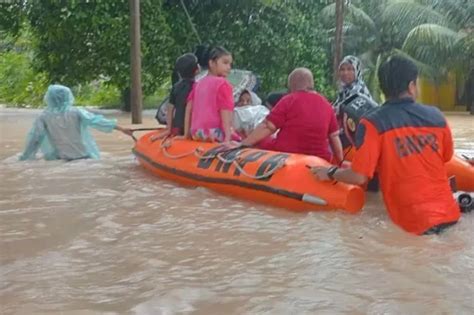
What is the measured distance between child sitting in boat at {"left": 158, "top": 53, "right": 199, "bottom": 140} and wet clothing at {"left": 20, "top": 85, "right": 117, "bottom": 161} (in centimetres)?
73

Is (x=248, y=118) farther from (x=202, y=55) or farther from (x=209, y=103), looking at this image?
(x=202, y=55)

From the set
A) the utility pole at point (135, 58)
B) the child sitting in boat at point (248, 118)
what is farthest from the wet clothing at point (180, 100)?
the utility pole at point (135, 58)

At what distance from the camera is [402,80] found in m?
4.28

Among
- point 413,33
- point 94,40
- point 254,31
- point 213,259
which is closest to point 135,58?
point 94,40

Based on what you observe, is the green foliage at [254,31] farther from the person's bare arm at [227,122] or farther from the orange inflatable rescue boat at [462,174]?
the orange inflatable rescue boat at [462,174]

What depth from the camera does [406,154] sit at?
4.25 meters

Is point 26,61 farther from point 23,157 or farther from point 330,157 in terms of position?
point 330,157

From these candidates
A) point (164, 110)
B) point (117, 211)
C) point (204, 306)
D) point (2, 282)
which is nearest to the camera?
point (204, 306)

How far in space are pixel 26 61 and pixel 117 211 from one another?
23459 mm

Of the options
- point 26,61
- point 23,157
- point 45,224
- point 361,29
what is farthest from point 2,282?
point 26,61

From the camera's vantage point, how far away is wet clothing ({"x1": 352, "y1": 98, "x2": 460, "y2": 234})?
13.9 feet

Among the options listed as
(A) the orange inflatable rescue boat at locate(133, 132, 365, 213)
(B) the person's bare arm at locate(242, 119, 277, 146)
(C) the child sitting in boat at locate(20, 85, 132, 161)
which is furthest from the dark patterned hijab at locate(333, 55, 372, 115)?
(C) the child sitting in boat at locate(20, 85, 132, 161)

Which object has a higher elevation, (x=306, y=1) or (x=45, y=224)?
(x=306, y=1)

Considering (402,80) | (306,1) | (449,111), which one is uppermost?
(306,1)
